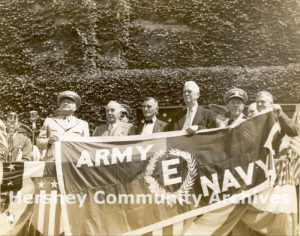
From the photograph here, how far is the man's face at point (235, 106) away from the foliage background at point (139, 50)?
13.1ft

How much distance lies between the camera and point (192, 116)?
21.8 feet

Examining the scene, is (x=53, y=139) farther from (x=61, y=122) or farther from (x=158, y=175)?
(x=158, y=175)

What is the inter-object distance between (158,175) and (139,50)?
5.72 m

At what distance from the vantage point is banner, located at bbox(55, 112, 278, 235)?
6117 mm

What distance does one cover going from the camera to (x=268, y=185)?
618 centimetres

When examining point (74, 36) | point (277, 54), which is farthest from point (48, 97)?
point (277, 54)

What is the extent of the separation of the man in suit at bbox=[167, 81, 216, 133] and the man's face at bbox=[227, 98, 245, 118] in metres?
0.28

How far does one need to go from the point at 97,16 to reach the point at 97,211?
6.55 meters

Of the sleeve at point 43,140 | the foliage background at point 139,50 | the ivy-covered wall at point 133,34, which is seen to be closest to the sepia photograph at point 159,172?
the sleeve at point 43,140

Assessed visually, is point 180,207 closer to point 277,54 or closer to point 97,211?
point 97,211

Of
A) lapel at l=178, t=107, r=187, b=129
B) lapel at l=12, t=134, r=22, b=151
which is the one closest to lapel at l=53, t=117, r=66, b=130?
lapel at l=12, t=134, r=22, b=151

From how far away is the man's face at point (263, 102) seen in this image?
650cm

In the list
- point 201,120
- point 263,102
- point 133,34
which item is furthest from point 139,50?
point 263,102

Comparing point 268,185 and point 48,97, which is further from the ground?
point 48,97
